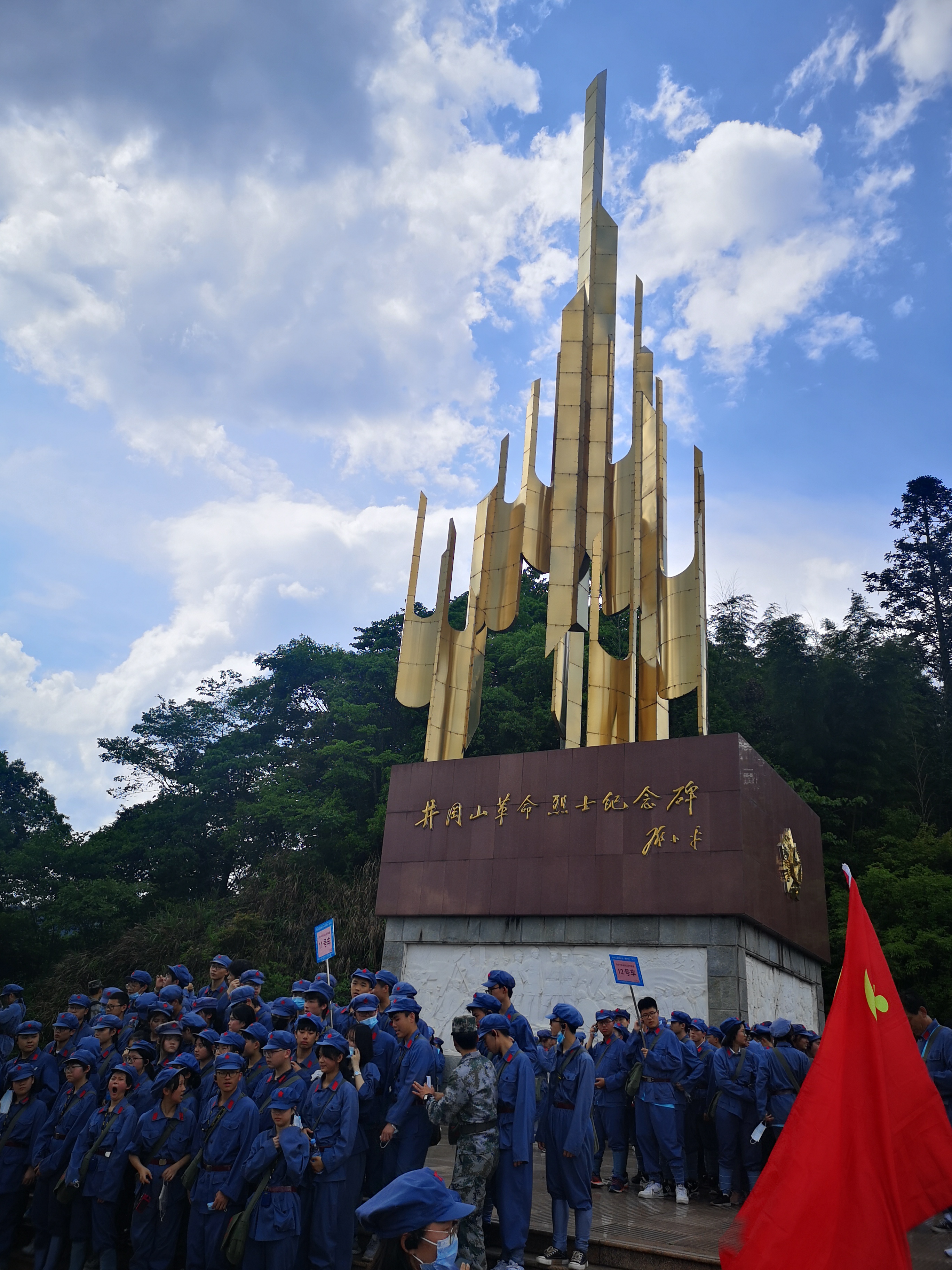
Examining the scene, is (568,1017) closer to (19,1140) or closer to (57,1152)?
(57,1152)

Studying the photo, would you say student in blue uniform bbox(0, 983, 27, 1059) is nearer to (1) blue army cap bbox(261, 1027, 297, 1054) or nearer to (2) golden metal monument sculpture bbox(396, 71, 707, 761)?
(1) blue army cap bbox(261, 1027, 297, 1054)

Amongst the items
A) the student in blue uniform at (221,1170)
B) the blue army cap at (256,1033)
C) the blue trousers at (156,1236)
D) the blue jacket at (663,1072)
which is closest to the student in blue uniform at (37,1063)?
the blue trousers at (156,1236)

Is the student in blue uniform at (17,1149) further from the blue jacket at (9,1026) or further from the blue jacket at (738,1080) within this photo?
the blue jacket at (738,1080)

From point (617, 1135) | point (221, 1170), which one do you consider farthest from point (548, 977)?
point (221, 1170)

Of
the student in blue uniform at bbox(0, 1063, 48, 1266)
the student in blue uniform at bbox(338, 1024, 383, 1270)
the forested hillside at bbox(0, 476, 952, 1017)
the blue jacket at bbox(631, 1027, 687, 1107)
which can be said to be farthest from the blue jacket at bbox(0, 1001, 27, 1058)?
the forested hillside at bbox(0, 476, 952, 1017)

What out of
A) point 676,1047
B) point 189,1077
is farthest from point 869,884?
point 189,1077

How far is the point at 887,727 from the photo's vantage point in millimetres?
23531

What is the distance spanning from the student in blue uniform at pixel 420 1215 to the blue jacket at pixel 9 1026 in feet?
19.8

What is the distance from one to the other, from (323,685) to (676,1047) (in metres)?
23.4

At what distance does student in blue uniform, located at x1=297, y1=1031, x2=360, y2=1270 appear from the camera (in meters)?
4.68

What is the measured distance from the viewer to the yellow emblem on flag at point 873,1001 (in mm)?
3760

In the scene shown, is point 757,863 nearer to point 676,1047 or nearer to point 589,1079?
point 676,1047

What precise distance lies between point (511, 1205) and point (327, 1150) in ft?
3.27

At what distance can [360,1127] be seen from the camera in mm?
5215
